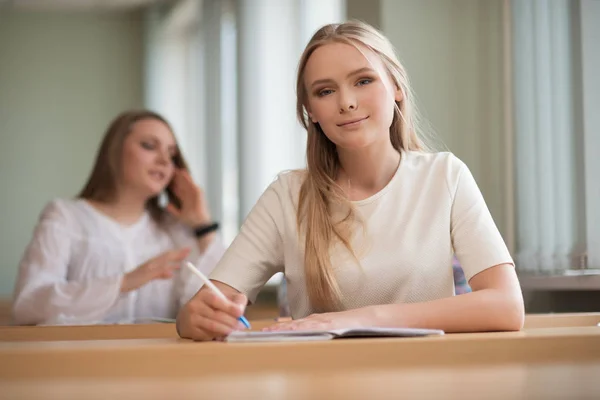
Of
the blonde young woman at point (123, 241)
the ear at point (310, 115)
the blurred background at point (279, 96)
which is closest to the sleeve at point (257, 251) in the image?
the ear at point (310, 115)

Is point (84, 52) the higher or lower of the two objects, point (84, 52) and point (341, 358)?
the higher

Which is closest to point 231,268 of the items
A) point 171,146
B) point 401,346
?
point 401,346

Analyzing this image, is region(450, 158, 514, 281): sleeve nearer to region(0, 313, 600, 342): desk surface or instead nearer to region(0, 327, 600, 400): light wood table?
region(0, 313, 600, 342): desk surface

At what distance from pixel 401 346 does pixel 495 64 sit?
1.92 metres

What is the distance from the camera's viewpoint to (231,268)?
1.66 m

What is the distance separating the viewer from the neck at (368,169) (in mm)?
1743

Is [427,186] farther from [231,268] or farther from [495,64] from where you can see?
[495,64]

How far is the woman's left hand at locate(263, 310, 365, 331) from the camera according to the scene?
4.30 feet

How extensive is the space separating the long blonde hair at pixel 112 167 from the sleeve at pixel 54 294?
1.29 ft

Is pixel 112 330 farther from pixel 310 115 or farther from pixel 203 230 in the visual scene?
pixel 203 230

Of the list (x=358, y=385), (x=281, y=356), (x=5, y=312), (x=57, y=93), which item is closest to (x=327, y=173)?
(x=281, y=356)

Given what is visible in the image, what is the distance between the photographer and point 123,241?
306 cm

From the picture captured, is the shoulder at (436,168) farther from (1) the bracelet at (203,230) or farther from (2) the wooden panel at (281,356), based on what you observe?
(1) the bracelet at (203,230)

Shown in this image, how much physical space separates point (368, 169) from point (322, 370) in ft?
2.76
